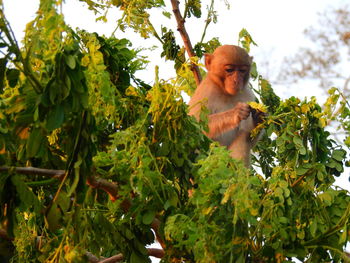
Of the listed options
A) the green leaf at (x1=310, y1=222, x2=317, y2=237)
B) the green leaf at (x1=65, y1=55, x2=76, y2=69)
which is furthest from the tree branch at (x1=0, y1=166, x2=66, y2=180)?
the green leaf at (x1=310, y1=222, x2=317, y2=237)

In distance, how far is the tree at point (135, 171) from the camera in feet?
10.9

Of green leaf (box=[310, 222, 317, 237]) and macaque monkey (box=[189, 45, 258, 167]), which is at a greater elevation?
macaque monkey (box=[189, 45, 258, 167])

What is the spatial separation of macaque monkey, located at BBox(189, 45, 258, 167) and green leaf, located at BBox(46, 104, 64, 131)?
144 inches

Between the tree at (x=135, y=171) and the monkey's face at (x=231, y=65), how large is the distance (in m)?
2.52

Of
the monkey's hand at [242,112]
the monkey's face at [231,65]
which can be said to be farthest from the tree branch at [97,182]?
the monkey's face at [231,65]

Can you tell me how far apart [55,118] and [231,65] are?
4368 mm

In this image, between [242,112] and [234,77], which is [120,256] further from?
[234,77]

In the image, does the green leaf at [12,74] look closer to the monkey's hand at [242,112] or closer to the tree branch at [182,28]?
the monkey's hand at [242,112]

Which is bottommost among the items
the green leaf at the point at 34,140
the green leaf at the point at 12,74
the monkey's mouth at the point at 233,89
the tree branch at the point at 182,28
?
the green leaf at the point at 34,140

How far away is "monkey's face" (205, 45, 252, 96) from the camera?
291 inches

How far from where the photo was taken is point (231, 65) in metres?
7.41

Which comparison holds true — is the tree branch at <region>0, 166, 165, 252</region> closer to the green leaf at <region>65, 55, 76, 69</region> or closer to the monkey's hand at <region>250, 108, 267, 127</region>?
the green leaf at <region>65, 55, 76, 69</region>

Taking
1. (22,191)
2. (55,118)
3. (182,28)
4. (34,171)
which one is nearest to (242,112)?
(182,28)

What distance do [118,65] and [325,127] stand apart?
4.57 feet
